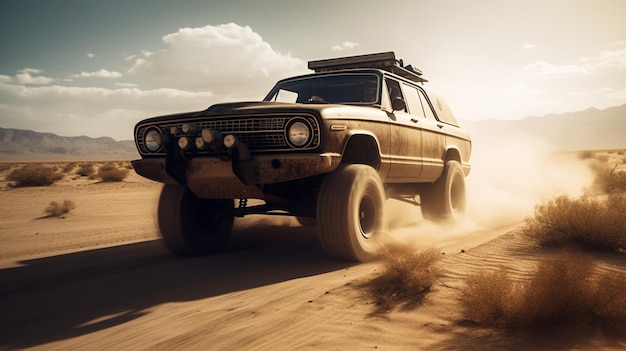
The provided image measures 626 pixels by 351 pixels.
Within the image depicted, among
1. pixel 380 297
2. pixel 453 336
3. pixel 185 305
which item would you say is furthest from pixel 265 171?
pixel 453 336

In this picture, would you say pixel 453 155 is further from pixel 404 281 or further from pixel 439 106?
pixel 404 281

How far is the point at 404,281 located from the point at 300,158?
1.45 m

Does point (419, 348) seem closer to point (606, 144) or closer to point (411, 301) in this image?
Result: point (411, 301)

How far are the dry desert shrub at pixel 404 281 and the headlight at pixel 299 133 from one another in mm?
1331

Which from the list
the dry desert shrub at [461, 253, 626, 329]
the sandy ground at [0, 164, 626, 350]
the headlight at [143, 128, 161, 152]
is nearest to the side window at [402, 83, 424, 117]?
the sandy ground at [0, 164, 626, 350]

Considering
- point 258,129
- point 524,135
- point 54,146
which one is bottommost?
point 258,129

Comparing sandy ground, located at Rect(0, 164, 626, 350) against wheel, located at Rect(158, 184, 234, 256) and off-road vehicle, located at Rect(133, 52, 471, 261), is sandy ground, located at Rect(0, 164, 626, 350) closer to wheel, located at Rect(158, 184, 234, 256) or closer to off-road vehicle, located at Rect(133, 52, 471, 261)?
wheel, located at Rect(158, 184, 234, 256)

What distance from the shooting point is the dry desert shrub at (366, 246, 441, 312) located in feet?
10.5

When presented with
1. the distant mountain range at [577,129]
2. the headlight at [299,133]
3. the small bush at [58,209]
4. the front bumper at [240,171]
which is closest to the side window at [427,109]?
the front bumper at [240,171]

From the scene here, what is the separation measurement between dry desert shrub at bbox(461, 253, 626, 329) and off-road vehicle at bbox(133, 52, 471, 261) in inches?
75.9

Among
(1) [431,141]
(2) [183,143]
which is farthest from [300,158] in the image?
(1) [431,141]

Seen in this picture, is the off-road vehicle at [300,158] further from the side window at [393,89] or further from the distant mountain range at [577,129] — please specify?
the distant mountain range at [577,129]

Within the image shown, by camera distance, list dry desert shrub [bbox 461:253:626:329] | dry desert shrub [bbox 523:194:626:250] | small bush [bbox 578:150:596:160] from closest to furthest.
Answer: dry desert shrub [bbox 461:253:626:329]
dry desert shrub [bbox 523:194:626:250]
small bush [bbox 578:150:596:160]

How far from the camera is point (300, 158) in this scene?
430 centimetres
